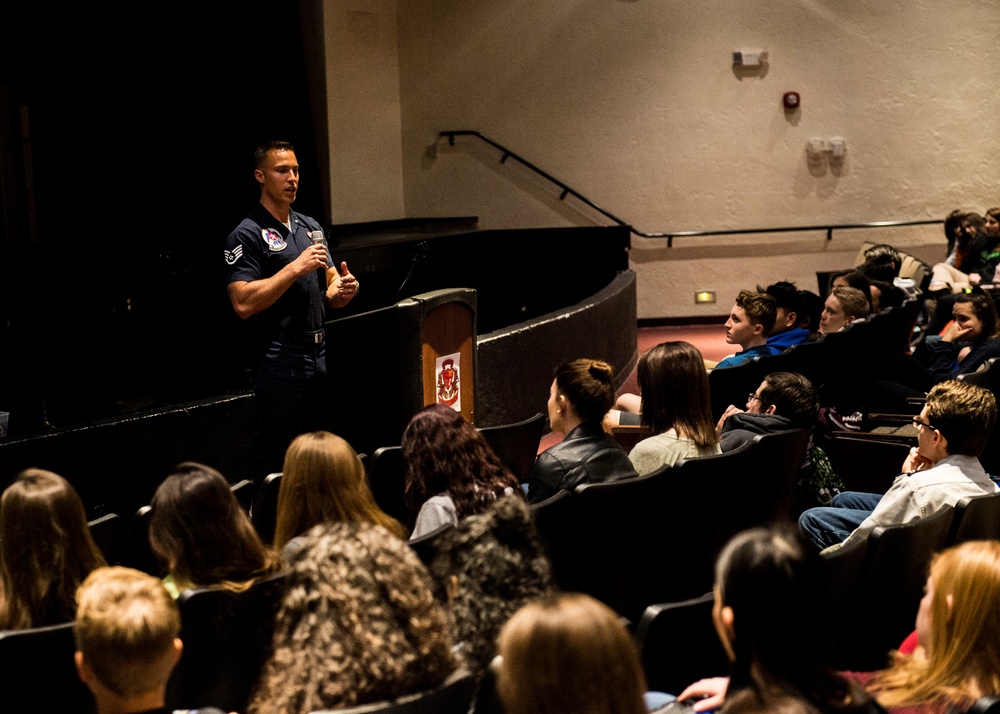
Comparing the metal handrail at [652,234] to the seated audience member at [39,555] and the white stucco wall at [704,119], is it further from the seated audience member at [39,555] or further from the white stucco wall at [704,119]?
the seated audience member at [39,555]

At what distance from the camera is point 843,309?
18.7ft

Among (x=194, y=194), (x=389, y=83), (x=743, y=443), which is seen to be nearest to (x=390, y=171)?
(x=389, y=83)

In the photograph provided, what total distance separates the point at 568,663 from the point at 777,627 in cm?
35

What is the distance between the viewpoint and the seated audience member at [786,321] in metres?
5.36

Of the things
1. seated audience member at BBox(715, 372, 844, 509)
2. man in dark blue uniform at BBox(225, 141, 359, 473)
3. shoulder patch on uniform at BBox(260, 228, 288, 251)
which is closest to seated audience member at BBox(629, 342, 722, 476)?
seated audience member at BBox(715, 372, 844, 509)

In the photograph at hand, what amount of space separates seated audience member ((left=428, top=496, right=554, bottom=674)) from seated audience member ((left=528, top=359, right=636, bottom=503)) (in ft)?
3.91

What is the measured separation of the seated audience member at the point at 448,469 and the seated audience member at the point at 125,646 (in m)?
1.09

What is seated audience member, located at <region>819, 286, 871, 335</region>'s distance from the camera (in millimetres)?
5715

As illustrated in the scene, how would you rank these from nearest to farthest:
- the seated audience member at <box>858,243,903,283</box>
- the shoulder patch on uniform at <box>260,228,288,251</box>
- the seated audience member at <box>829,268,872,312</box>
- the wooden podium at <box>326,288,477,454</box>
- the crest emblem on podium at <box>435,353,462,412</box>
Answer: the shoulder patch on uniform at <box>260,228,288,251</box> → the wooden podium at <box>326,288,477,454</box> → the crest emblem on podium at <box>435,353,462,412</box> → the seated audience member at <box>829,268,872,312</box> → the seated audience member at <box>858,243,903,283</box>

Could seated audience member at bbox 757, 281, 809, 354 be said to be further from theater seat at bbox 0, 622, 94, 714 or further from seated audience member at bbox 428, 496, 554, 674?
theater seat at bbox 0, 622, 94, 714

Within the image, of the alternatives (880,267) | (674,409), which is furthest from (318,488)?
(880,267)

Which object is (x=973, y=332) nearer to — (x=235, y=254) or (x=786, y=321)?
(x=786, y=321)

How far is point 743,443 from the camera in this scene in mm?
3447

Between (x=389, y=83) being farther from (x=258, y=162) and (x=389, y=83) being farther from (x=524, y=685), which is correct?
(x=524, y=685)
